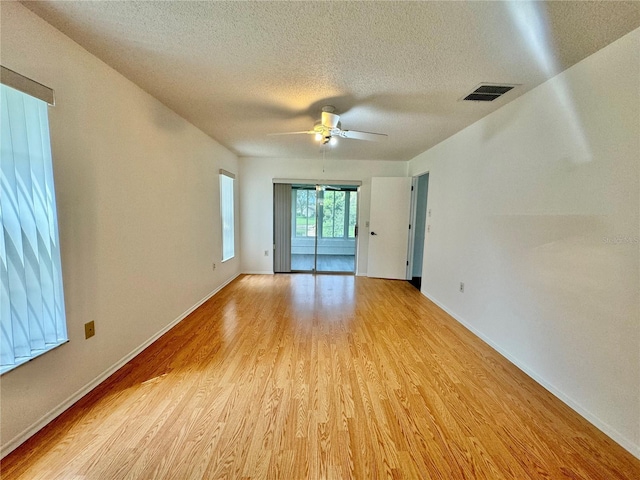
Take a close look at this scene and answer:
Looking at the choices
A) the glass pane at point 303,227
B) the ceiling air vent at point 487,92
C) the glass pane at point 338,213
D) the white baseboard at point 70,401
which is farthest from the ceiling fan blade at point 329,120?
the glass pane at point 338,213

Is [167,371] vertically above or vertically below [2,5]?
below

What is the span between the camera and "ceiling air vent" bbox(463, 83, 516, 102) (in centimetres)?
202

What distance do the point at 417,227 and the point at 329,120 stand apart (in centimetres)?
328

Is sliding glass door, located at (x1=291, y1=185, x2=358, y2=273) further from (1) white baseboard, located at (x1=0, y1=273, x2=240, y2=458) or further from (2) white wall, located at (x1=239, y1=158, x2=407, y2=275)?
(1) white baseboard, located at (x1=0, y1=273, x2=240, y2=458)

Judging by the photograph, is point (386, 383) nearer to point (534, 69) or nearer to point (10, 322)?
point (10, 322)

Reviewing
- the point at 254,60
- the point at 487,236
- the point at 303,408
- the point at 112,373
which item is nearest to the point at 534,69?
the point at 487,236

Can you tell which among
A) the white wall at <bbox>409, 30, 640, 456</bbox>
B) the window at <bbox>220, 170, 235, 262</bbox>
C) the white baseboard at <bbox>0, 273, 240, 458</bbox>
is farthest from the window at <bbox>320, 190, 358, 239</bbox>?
the white baseboard at <bbox>0, 273, 240, 458</bbox>

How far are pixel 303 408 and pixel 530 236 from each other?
7.12 ft

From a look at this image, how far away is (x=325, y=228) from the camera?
23.1 feet

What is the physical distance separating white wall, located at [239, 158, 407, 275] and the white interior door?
0.86ft

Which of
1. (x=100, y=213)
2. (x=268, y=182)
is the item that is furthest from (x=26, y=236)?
(x=268, y=182)

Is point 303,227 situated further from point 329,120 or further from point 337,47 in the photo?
point 337,47

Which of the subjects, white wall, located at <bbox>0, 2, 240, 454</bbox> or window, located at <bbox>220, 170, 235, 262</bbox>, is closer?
white wall, located at <bbox>0, 2, 240, 454</bbox>

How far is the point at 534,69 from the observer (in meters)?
1.78
